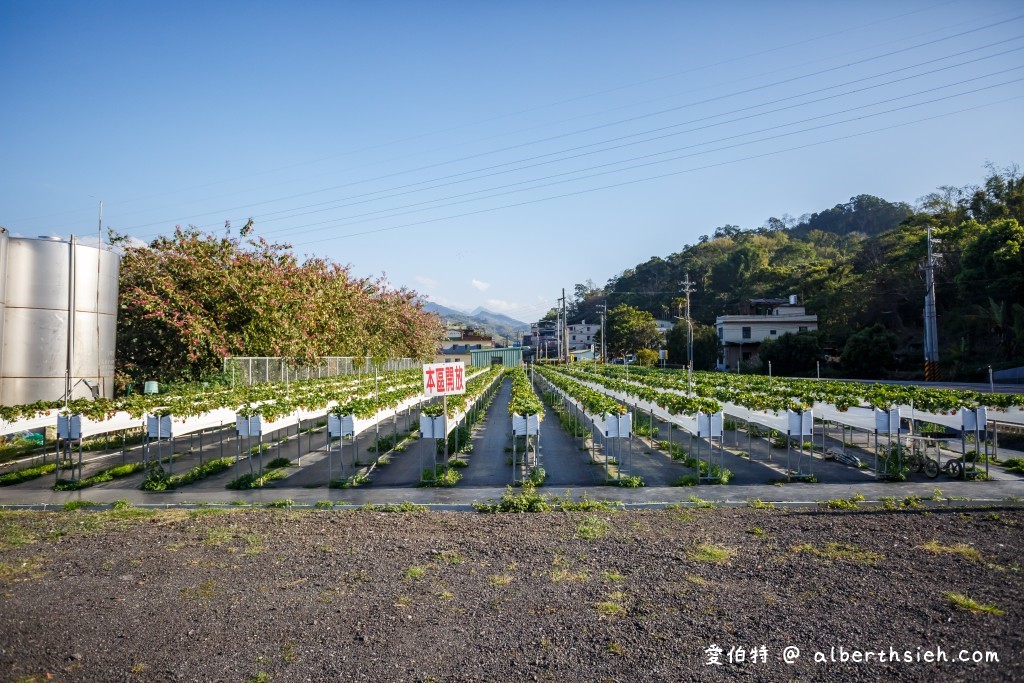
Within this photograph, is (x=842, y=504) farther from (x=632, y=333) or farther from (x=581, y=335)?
(x=581, y=335)

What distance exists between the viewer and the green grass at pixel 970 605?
5.56 metres

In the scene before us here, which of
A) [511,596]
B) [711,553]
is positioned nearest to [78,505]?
[511,596]

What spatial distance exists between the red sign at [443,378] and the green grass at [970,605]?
7.83 meters

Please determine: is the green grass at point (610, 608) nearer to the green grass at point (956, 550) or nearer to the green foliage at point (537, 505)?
the green foliage at point (537, 505)

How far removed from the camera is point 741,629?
5324 mm

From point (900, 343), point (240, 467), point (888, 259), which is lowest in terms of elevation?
point (240, 467)

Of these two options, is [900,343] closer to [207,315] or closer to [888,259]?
[888,259]

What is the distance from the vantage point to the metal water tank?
59.3ft

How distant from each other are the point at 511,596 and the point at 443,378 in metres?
6.11

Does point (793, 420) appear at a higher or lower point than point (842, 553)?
higher

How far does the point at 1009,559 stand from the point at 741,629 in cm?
386

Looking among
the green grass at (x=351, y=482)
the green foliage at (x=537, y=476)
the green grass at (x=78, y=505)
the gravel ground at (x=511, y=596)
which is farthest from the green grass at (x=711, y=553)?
the green grass at (x=78, y=505)

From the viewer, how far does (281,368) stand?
28156 mm

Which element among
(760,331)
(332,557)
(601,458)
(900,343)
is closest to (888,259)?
(900,343)
